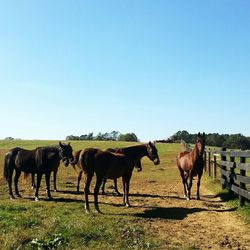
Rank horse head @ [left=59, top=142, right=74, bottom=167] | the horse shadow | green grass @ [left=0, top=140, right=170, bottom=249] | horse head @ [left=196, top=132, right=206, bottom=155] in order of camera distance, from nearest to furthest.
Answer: green grass @ [left=0, top=140, right=170, bottom=249]
the horse shadow
horse head @ [left=196, top=132, right=206, bottom=155]
horse head @ [left=59, top=142, right=74, bottom=167]

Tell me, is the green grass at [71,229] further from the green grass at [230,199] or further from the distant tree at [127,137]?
the distant tree at [127,137]

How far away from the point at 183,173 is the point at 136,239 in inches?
346

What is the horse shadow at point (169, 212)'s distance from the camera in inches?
433

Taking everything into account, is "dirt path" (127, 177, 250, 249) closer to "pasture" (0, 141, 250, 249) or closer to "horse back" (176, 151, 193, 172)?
"pasture" (0, 141, 250, 249)

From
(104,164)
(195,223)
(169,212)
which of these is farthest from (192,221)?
(104,164)

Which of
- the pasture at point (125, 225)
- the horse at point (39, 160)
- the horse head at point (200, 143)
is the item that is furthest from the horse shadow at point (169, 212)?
the horse at point (39, 160)

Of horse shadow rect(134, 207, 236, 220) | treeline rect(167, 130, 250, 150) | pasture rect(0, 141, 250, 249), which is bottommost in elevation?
horse shadow rect(134, 207, 236, 220)

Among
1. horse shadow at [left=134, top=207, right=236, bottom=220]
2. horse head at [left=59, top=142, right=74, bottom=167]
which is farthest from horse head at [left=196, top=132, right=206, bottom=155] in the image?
horse head at [left=59, top=142, right=74, bottom=167]

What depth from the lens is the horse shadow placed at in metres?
11.0

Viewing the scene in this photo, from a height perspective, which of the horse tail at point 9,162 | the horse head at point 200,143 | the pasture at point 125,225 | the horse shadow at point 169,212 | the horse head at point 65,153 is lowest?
the horse shadow at point 169,212

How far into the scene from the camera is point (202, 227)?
380 inches

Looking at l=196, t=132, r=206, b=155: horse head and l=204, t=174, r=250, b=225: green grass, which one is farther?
l=196, t=132, r=206, b=155: horse head

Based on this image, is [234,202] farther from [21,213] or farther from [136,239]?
[21,213]

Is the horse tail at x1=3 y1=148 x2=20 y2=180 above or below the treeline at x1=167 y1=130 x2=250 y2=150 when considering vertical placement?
below
